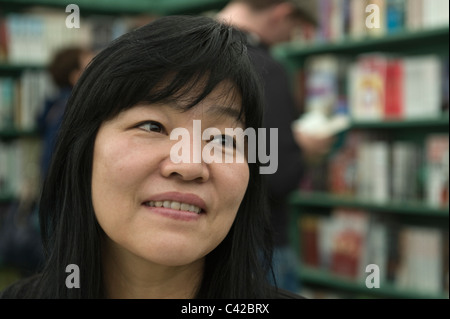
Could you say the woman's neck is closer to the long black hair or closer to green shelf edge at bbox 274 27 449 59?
the long black hair

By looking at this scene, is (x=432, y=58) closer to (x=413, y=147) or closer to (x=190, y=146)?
(x=413, y=147)

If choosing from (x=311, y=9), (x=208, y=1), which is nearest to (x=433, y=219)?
(x=311, y=9)

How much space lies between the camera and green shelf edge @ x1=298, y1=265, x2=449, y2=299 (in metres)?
2.87

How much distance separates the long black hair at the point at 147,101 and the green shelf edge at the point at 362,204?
2.01 meters

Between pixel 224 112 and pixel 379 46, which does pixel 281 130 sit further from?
pixel 379 46

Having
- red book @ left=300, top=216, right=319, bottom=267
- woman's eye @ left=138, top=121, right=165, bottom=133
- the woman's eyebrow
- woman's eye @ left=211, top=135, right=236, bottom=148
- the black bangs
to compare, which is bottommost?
red book @ left=300, top=216, right=319, bottom=267

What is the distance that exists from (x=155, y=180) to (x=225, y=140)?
Result: 0.13m

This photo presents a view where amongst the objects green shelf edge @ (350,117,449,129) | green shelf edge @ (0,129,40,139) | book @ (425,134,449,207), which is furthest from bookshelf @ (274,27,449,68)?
green shelf edge @ (0,129,40,139)

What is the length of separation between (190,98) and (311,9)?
181cm

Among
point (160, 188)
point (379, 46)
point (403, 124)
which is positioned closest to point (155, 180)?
point (160, 188)

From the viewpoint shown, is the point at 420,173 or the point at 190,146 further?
the point at 420,173

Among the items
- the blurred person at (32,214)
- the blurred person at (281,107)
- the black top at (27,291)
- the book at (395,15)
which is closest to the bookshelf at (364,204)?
the blurred person at (281,107)

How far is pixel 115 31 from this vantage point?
4.20 metres

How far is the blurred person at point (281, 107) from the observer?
2025 millimetres
